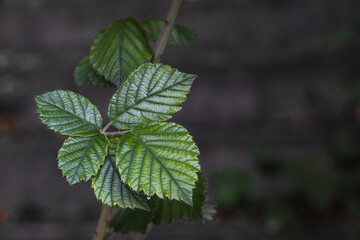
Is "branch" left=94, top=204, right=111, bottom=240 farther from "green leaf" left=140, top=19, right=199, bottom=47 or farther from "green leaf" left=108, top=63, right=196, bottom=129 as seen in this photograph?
"green leaf" left=140, top=19, right=199, bottom=47

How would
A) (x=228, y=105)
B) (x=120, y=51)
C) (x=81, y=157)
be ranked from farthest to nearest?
(x=228, y=105) → (x=120, y=51) → (x=81, y=157)

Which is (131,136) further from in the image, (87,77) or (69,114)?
(87,77)

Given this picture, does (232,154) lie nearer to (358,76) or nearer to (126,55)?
(358,76)

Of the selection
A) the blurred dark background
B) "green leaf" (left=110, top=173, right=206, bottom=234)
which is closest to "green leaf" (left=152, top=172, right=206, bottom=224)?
"green leaf" (left=110, top=173, right=206, bottom=234)

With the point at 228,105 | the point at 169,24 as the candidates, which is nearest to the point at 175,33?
the point at 169,24

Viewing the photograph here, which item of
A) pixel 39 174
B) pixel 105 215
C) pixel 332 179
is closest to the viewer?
pixel 105 215

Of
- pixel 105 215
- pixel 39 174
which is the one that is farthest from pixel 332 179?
pixel 105 215
